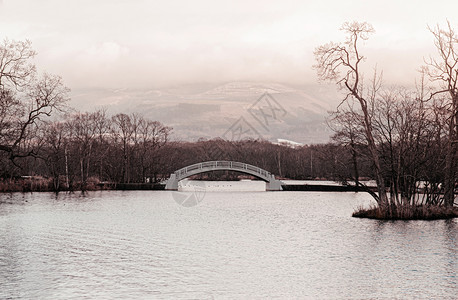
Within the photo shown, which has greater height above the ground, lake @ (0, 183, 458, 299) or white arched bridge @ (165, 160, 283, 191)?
white arched bridge @ (165, 160, 283, 191)

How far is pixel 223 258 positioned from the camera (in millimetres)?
21094

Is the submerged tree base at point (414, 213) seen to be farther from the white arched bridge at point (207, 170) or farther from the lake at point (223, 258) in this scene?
the white arched bridge at point (207, 170)

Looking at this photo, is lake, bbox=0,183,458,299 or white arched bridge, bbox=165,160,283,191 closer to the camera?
lake, bbox=0,183,458,299

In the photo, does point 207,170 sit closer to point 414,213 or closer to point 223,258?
point 414,213

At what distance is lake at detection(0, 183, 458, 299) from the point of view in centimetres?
1557

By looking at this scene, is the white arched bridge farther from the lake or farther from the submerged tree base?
the submerged tree base

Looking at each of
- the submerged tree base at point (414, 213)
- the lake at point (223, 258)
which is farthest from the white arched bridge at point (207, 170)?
the submerged tree base at point (414, 213)

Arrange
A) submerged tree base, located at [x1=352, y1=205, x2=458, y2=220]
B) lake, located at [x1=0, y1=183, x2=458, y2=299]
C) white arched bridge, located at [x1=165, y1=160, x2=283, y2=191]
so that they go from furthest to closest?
white arched bridge, located at [x1=165, y1=160, x2=283, y2=191]
submerged tree base, located at [x1=352, y1=205, x2=458, y2=220]
lake, located at [x1=0, y1=183, x2=458, y2=299]

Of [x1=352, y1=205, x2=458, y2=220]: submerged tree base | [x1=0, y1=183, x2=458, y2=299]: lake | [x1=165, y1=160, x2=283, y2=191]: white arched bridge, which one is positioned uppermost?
[x1=165, y1=160, x2=283, y2=191]: white arched bridge

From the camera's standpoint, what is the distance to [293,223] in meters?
35.7

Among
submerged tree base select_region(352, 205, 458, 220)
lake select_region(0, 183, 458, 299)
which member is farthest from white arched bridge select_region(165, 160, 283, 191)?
submerged tree base select_region(352, 205, 458, 220)

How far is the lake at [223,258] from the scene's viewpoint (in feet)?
51.1

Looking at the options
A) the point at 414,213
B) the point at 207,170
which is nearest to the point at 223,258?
the point at 414,213

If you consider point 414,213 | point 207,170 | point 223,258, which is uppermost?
point 207,170
